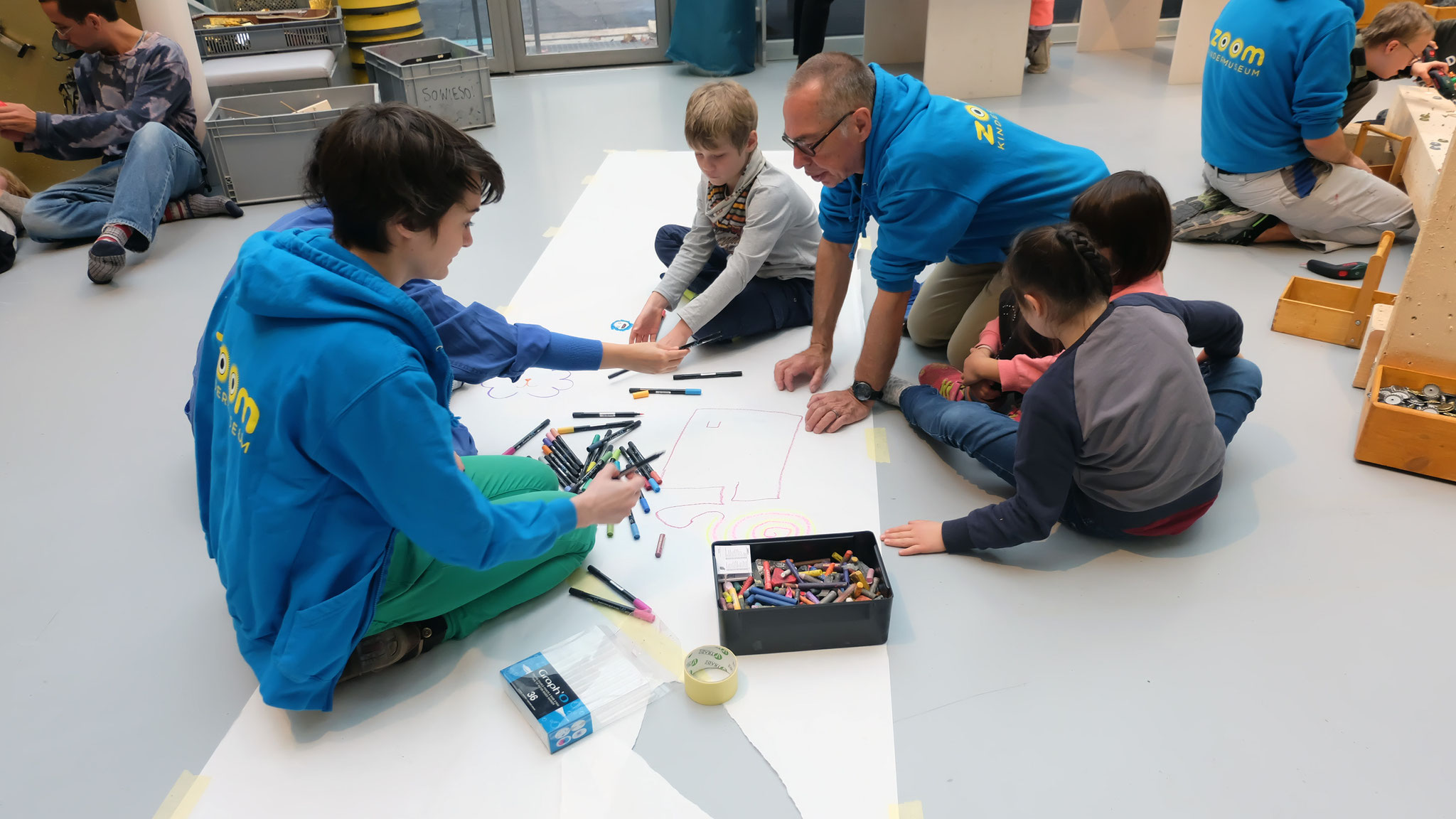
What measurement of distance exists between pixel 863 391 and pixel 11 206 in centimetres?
362

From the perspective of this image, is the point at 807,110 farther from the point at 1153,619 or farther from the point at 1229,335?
the point at 1153,619

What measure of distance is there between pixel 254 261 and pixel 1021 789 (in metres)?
1.48

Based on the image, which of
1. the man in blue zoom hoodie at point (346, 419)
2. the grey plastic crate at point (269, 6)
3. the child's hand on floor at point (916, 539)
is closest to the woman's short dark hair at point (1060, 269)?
the child's hand on floor at point (916, 539)

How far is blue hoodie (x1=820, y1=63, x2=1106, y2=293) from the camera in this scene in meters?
2.24

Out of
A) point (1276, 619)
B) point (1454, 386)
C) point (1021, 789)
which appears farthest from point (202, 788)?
point (1454, 386)

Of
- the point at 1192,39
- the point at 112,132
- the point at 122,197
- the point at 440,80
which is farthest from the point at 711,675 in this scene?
the point at 1192,39

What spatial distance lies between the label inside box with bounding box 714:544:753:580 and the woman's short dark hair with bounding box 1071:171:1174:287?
3.37 ft

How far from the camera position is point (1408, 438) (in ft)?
7.32

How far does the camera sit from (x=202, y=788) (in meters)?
1.57

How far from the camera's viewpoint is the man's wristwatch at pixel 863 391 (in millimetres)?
2502

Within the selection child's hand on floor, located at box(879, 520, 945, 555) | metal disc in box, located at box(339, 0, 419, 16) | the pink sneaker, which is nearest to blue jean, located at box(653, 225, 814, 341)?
the pink sneaker

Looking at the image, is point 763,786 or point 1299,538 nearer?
point 763,786

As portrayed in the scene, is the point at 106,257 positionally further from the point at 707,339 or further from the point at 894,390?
the point at 894,390

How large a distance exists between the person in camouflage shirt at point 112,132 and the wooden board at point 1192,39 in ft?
16.8
